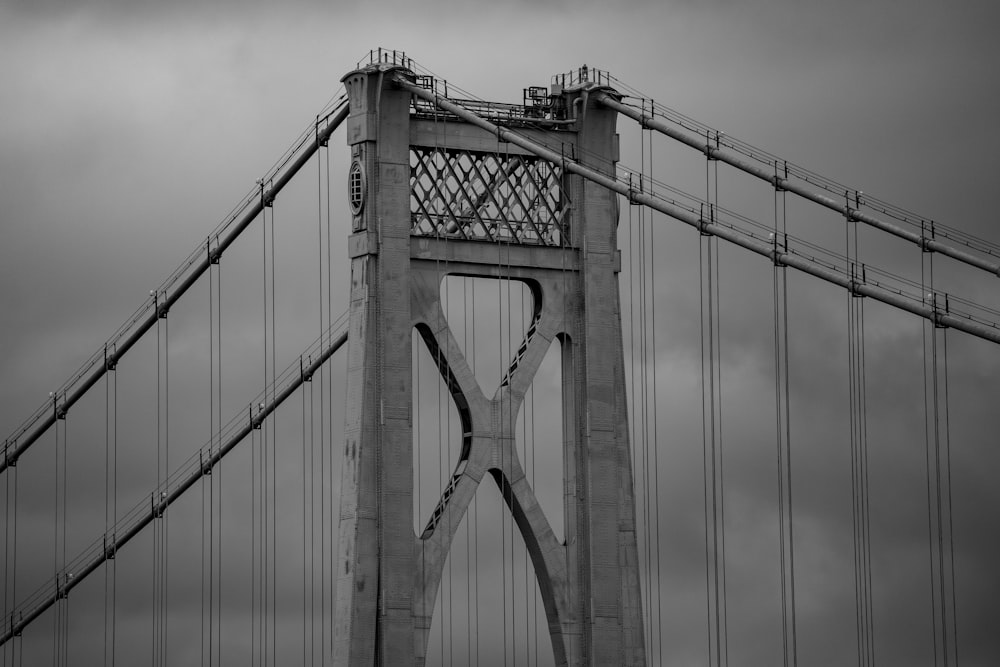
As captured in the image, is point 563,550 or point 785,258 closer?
point 785,258

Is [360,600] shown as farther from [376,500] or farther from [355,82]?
[355,82]

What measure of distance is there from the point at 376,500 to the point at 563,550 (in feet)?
16.9

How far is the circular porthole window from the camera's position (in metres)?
81.1

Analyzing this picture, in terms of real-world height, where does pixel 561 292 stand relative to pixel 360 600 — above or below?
above

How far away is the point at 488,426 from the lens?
8188 centimetres

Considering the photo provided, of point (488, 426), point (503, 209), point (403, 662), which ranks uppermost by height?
point (503, 209)

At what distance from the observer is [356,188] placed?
8131 centimetres

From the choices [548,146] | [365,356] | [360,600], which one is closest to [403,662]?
[360,600]

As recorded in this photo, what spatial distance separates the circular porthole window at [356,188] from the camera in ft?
266

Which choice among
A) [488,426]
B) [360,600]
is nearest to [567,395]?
[488,426]

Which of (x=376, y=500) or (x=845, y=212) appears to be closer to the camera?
(x=845, y=212)

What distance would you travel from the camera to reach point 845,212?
7525 cm

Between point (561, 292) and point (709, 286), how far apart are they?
232 inches

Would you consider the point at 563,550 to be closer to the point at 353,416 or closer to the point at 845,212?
the point at 353,416
